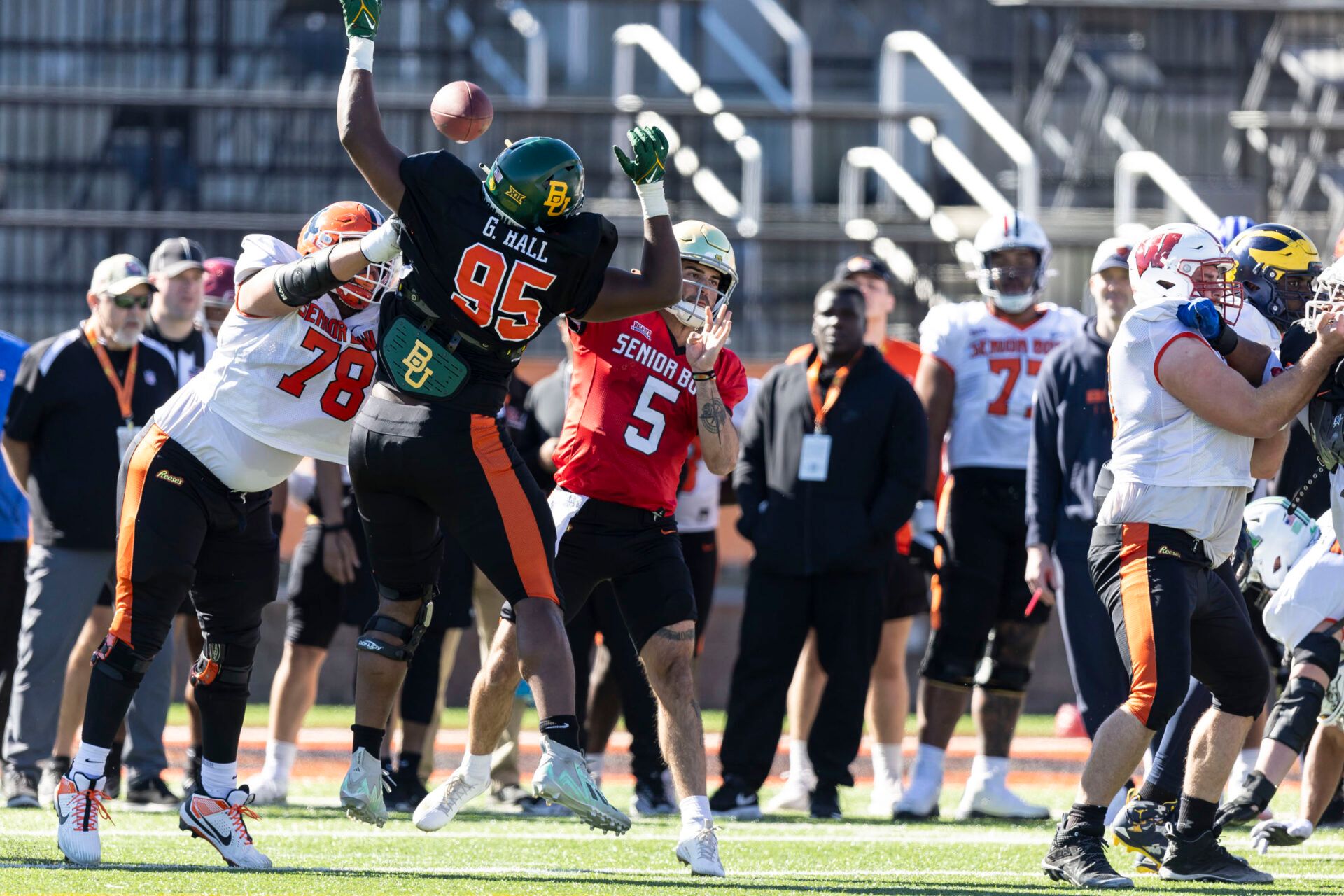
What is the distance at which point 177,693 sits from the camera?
476 inches

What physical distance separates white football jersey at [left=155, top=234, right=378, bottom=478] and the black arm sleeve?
2856 mm

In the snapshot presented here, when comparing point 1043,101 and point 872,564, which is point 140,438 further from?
point 1043,101

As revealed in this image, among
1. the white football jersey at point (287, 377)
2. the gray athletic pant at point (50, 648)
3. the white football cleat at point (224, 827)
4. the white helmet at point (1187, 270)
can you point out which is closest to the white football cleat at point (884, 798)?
the gray athletic pant at point (50, 648)

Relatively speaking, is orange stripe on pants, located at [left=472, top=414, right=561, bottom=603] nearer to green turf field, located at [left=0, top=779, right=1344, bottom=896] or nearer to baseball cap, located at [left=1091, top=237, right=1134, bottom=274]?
green turf field, located at [left=0, top=779, right=1344, bottom=896]

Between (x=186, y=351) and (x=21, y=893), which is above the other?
(x=186, y=351)

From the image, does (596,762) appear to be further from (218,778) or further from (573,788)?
(573,788)

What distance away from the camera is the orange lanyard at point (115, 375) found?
27.2 feet

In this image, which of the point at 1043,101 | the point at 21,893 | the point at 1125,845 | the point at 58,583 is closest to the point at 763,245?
the point at 1043,101

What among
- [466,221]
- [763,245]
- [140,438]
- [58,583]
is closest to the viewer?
[466,221]

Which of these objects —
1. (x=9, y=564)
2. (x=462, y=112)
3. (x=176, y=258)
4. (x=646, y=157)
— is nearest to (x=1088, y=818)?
(x=646, y=157)

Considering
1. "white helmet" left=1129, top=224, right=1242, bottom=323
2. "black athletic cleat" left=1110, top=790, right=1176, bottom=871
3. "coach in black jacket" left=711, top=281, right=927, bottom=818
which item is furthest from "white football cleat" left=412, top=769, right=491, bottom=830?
"white helmet" left=1129, top=224, right=1242, bottom=323

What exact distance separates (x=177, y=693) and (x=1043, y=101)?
344 inches

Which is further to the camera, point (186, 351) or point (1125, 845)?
point (186, 351)

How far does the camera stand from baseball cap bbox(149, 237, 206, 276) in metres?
8.44
